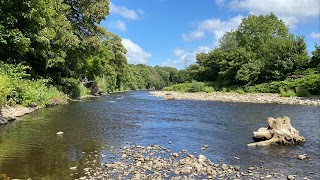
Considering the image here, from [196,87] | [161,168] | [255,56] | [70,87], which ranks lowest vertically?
[161,168]

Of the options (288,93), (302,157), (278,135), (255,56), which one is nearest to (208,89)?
(255,56)

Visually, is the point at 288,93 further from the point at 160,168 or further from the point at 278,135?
the point at 160,168

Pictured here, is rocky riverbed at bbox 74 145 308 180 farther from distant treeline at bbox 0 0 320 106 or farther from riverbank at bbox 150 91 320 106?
riverbank at bbox 150 91 320 106

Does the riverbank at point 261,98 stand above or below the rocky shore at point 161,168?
above

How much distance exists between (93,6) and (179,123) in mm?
20926

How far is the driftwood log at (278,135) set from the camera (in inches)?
487

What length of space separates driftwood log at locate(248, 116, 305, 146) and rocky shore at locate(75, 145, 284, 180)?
3.70 meters

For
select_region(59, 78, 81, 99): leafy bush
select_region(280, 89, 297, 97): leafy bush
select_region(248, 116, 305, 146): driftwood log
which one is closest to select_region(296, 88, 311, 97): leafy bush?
select_region(280, 89, 297, 97): leafy bush

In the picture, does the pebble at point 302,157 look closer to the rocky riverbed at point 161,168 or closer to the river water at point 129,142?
the river water at point 129,142

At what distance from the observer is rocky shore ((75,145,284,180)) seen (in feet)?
26.7

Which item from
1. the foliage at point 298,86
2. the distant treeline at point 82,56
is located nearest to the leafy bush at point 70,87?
the distant treeline at point 82,56

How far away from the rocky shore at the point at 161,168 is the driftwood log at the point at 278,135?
3703 millimetres

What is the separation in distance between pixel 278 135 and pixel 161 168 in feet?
20.0

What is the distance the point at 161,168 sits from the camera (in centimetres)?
882
